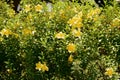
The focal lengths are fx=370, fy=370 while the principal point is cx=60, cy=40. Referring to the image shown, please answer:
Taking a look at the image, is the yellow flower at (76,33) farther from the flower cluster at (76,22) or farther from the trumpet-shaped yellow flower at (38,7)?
the trumpet-shaped yellow flower at (38,7)

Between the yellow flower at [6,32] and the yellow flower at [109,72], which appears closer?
the yellow flower at [109,72]

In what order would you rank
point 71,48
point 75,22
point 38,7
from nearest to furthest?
point 71,48 < point 75,22 < point 38,7

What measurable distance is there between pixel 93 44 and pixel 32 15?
61 centimetres

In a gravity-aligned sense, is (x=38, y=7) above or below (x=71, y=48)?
above

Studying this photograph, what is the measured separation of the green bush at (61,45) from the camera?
304cm

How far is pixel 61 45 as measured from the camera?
9.93 ft

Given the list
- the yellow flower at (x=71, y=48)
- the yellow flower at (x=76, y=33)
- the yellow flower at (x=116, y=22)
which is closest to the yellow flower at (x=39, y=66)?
the yellow flower at (x=71, y=48)

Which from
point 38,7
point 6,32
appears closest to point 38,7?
point 38,7

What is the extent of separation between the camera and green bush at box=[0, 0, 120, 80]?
304cm

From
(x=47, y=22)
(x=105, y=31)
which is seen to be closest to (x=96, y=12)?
(x=105, y=31)

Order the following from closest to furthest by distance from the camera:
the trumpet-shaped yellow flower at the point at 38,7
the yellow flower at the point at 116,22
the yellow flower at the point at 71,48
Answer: the yellow flower at the point at 71,48
the yellow flower at the point at 116,22
the trumpet-shaped yellow flower at the point at 38,7

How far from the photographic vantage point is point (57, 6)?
337cm

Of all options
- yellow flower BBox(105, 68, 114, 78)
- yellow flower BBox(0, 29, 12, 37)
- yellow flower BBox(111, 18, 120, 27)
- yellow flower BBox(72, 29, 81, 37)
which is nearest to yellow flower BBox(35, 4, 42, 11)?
yellow flower BBox(0, 29, 12, 37)

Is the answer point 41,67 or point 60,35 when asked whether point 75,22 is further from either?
point 41,67
